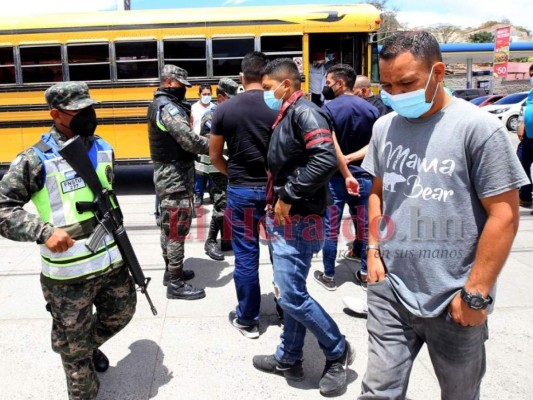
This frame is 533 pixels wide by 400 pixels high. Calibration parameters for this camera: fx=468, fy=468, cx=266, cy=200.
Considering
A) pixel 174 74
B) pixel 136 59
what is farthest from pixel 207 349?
pixel 136 59

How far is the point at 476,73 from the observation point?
140 ft

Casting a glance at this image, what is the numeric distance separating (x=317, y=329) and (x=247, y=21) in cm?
672

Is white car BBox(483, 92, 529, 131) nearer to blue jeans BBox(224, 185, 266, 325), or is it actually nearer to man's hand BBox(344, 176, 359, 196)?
man's hand BBox(344, 176, 359, 196)

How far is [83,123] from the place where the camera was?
8.04ft

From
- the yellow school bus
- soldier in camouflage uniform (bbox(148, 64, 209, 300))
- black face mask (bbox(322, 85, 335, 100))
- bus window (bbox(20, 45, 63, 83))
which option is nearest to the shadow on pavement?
soldier in camouflage uniform (bbox(148, 64, 209, 300))

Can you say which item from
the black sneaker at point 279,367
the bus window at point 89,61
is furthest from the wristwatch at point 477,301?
the bus window at point 89,61

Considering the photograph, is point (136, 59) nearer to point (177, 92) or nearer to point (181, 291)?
point (177, 92)

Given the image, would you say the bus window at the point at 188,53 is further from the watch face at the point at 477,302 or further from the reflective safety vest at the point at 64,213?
the watch face at the point at 477,302

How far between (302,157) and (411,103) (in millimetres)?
Answer: 895

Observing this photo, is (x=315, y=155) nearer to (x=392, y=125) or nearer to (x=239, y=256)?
(x=392, y=125)

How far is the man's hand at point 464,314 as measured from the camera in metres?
1.71

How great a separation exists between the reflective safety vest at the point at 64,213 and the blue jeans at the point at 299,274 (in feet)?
3.18

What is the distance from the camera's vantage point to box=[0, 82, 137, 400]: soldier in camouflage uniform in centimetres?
225

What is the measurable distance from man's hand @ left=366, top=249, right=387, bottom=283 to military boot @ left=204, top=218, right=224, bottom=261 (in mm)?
3204
